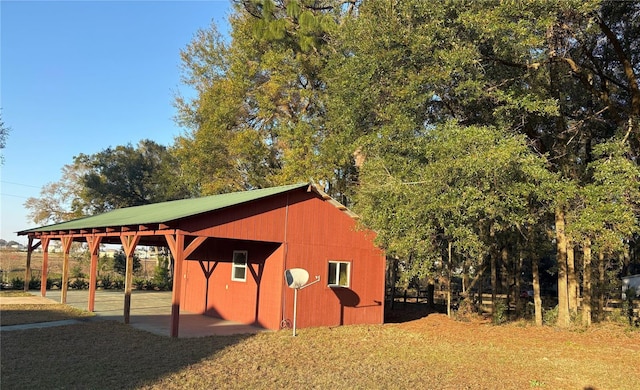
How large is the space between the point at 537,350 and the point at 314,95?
13606 millimetres

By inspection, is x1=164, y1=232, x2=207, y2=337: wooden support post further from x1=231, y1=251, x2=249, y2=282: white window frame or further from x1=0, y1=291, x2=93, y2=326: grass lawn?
x1=0, y1=291, x2=93, y2=326: grass lawn

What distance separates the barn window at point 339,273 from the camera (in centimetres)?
1403

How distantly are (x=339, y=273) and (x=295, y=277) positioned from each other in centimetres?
261

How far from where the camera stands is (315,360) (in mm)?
9102

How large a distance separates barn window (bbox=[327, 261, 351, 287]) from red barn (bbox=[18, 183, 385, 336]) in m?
0.03

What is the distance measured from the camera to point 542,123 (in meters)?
15.9

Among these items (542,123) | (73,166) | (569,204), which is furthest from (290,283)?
(73,166)

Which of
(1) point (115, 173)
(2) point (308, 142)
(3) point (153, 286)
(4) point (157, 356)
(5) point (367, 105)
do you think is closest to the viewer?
(4) point (157, 356)

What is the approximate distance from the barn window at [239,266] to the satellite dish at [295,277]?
263 centimetres

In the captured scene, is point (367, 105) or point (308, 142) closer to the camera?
point (367, 105)

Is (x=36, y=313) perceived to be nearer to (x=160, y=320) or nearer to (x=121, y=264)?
(x=160, y=320)

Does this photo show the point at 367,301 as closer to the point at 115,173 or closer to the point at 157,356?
the point at 157,356

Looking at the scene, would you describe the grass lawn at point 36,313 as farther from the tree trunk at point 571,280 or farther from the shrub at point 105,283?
the tree trunk at point 571,280

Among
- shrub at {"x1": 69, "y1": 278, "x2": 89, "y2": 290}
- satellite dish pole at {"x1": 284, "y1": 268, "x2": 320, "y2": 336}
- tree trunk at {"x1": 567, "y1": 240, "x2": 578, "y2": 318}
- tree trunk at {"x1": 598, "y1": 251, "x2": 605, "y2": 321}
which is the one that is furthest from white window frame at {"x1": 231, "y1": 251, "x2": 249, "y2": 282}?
shrub at {"x1": 69, "y1": 278, "x2": 89, "y2": 290}
